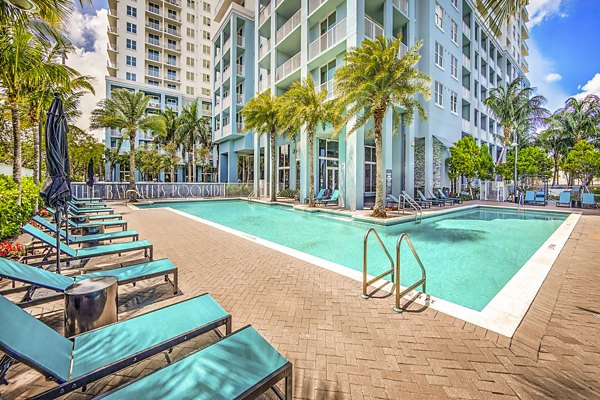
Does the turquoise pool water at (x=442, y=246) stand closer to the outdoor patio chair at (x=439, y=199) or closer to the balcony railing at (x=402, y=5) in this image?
the outdoor patio chair at (x=439, y=199)

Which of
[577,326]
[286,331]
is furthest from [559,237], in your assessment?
[286,331]

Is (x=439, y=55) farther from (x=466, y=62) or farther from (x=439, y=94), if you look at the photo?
(x=466, y=62)

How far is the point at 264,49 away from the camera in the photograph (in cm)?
2481

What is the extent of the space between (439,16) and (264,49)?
1508cm

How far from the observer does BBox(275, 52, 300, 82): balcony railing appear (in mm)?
20578

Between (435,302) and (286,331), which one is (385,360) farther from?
(435,302)

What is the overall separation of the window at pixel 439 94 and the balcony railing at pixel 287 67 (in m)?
11.4

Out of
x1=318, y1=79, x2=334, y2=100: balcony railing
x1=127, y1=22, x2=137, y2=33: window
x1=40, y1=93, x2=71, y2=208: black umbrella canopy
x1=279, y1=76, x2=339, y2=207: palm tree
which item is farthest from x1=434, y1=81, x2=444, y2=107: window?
x1=127, y1=22, x2=137, y2=33: window

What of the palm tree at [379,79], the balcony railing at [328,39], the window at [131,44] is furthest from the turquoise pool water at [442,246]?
the window at [131,44]

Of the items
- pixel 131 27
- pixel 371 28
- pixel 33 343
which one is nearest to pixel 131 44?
pixel 131 27

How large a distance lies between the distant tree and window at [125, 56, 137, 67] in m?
56.6

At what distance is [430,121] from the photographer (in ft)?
67.5

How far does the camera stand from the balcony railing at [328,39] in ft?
53.0

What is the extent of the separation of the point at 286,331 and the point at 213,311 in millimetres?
923
